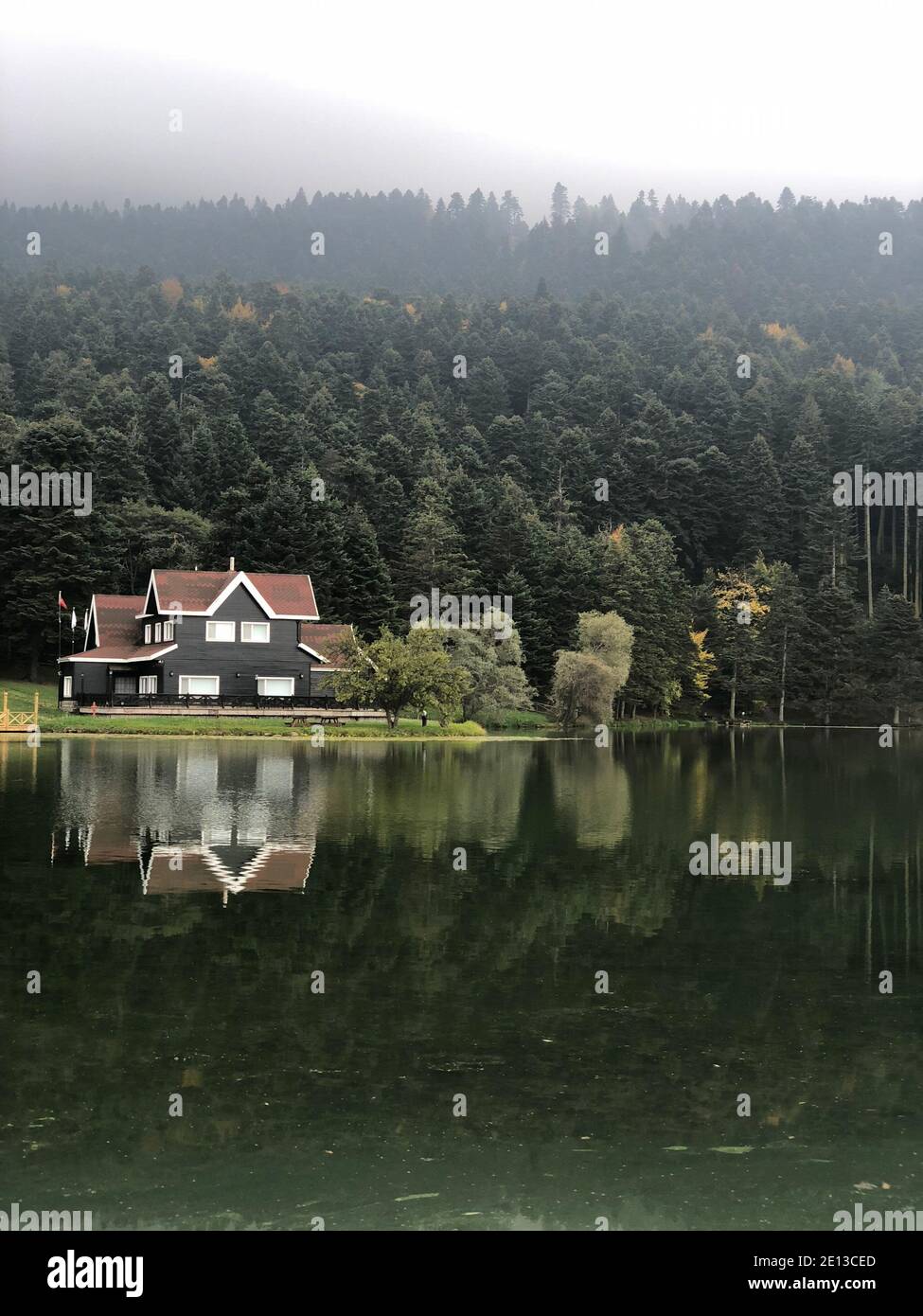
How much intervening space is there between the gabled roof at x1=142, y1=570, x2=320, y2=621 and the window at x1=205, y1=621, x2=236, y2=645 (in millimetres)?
816

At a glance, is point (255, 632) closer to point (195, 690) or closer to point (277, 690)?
point (277, 690)

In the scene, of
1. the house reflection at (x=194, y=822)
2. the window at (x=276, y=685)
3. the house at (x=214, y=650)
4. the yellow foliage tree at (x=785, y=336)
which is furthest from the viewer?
the yellow foliage tree at (x=785, y=336)

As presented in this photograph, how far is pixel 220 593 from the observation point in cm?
7675

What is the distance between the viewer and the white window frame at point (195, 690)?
247ft

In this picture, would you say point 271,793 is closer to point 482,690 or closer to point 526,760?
point 526,760

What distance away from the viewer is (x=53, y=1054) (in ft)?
36.1

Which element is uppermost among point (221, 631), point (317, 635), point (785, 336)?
point (785, 336)

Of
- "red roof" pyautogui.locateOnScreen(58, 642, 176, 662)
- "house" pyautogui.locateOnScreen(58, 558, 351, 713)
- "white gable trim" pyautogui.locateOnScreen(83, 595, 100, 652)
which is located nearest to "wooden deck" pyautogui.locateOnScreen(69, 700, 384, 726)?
"house" pyautogui.locateOnScreen(58, 558, 351, 713)

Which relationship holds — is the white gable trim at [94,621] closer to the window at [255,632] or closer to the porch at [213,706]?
the porch at [213,706]

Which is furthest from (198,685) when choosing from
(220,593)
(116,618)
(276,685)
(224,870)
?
(224,870)

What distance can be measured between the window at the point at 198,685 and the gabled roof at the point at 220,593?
3.63 metres

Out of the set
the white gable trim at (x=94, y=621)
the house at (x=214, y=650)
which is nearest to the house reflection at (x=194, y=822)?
the house at (x=214, y=650)

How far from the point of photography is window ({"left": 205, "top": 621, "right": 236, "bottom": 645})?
250 ft

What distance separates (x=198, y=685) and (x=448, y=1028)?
65.5 m
